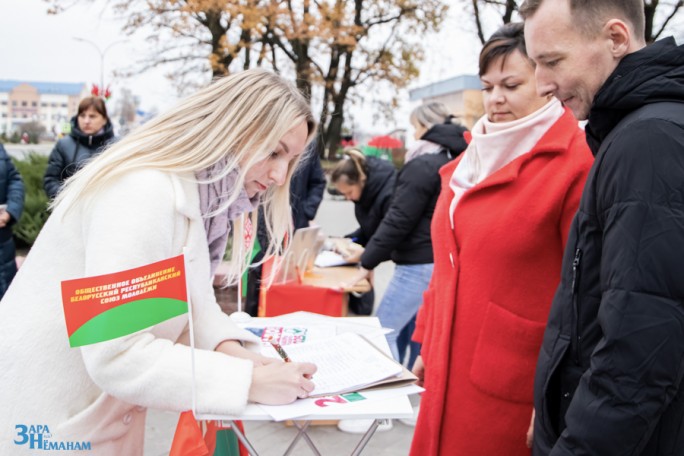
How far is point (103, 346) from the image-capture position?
3.67 ft

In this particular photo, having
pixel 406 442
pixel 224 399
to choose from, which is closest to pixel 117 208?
pixel 224 399

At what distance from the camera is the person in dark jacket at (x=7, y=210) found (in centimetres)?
436

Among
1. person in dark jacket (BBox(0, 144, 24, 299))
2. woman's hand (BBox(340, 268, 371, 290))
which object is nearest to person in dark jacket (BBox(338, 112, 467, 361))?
woman's hand (BBox(340, 268, 371, 290))

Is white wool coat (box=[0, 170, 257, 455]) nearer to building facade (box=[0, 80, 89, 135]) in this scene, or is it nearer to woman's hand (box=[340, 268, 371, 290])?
woman's hand (box=[340, 268, 371, 290])

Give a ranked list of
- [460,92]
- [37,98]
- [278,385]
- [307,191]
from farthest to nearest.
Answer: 1. [37,98]
2. [460,92]
3. [307,191]
4. [278,385]

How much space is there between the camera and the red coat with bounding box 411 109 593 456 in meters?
1.62

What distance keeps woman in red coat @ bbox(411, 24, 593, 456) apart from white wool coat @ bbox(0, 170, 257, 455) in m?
0.75

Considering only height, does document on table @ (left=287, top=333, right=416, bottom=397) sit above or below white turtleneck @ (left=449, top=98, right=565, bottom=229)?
below

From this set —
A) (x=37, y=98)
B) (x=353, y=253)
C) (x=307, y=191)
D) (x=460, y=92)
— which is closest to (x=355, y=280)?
→ (x=353, y=253)

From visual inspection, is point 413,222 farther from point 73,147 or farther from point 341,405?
point 73,147

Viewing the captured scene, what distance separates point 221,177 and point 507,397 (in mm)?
992

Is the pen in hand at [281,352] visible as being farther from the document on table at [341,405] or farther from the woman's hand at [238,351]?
the document on table at [341,405]

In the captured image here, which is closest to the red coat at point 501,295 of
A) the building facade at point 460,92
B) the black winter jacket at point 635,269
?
the black winter jacket at point 635,269

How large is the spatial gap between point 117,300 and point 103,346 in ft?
0.30
